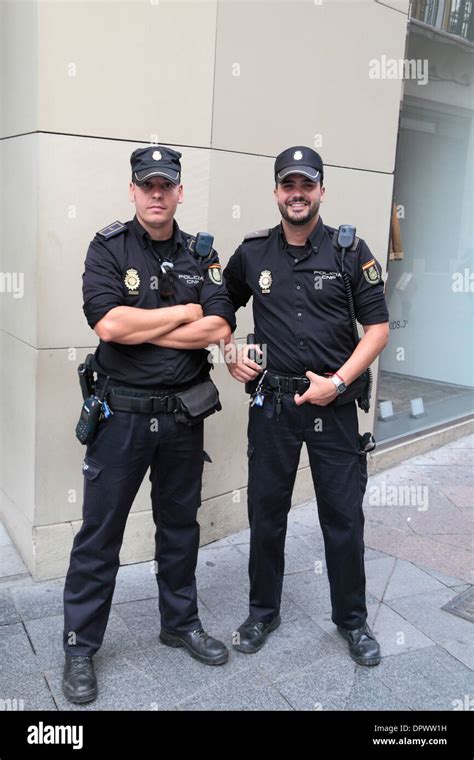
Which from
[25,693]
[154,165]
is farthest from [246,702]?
[154,165]

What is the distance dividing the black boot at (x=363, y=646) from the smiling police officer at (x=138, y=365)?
119 centimetres

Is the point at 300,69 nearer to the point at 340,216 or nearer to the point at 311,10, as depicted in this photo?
the point at 311,10

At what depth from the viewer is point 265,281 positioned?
3.39m

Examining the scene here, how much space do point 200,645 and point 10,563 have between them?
1.46 m

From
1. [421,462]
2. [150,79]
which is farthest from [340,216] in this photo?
[421,462]

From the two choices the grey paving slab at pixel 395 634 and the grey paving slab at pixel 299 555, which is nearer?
the grey paving slab at pixel 395 634

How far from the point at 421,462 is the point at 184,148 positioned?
151 inches

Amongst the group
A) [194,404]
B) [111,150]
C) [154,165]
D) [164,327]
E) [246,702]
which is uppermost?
[111,150]

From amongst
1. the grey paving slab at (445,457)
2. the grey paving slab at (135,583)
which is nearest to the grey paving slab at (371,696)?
the grey paving slab at (135,583)

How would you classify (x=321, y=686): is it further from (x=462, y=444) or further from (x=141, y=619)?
(x=462, y=444)

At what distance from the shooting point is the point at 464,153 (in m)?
7.28

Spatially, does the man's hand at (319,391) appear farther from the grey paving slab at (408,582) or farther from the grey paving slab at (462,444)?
the grey paving slab at (462,444)

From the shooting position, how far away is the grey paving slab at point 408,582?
4.18 meters

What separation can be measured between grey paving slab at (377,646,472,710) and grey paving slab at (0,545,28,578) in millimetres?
2121
